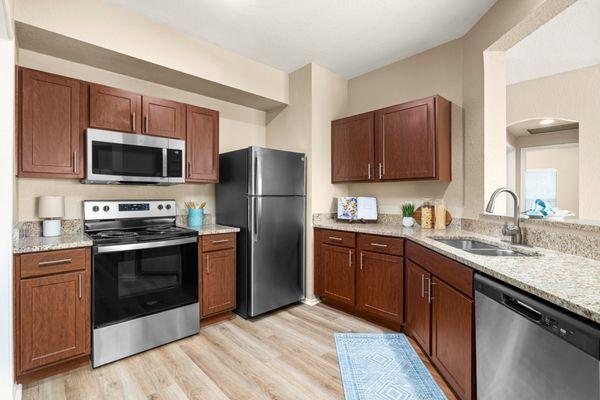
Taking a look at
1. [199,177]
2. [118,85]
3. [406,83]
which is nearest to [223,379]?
[199,177]

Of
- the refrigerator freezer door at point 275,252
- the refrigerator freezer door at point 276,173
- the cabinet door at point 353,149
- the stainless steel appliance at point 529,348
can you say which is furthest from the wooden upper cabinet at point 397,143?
the stainless steel appliance at point 529,348

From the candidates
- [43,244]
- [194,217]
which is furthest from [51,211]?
[194,217]

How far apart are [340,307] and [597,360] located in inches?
94.1

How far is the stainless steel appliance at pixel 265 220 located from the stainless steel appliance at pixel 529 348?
1878 millimetres

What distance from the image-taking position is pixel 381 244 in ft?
8.74

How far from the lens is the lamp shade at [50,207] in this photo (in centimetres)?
224

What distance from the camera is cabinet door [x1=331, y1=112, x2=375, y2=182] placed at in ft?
10.3

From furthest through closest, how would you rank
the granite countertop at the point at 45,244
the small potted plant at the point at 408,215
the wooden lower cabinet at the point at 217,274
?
1. the small potted plant at the point at 408,215
2. the wooden lower cabinet at the point at 217,274
3. the granite countertop at the point at 45,244

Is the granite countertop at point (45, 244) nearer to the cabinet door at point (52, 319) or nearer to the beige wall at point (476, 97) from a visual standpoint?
the cabinet door at point (52, 319)

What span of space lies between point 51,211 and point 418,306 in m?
2.91

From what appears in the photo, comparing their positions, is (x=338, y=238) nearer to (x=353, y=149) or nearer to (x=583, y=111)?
(x=353, y=149)

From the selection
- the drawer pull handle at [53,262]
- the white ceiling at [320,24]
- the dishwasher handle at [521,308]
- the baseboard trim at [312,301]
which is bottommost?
the baseboard trim at [312,301]

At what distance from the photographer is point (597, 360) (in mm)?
868

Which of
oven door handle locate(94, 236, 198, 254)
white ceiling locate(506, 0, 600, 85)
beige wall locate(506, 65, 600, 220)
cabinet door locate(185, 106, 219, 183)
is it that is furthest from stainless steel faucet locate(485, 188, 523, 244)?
cabinet door locate(185, 106, 219, 183)
